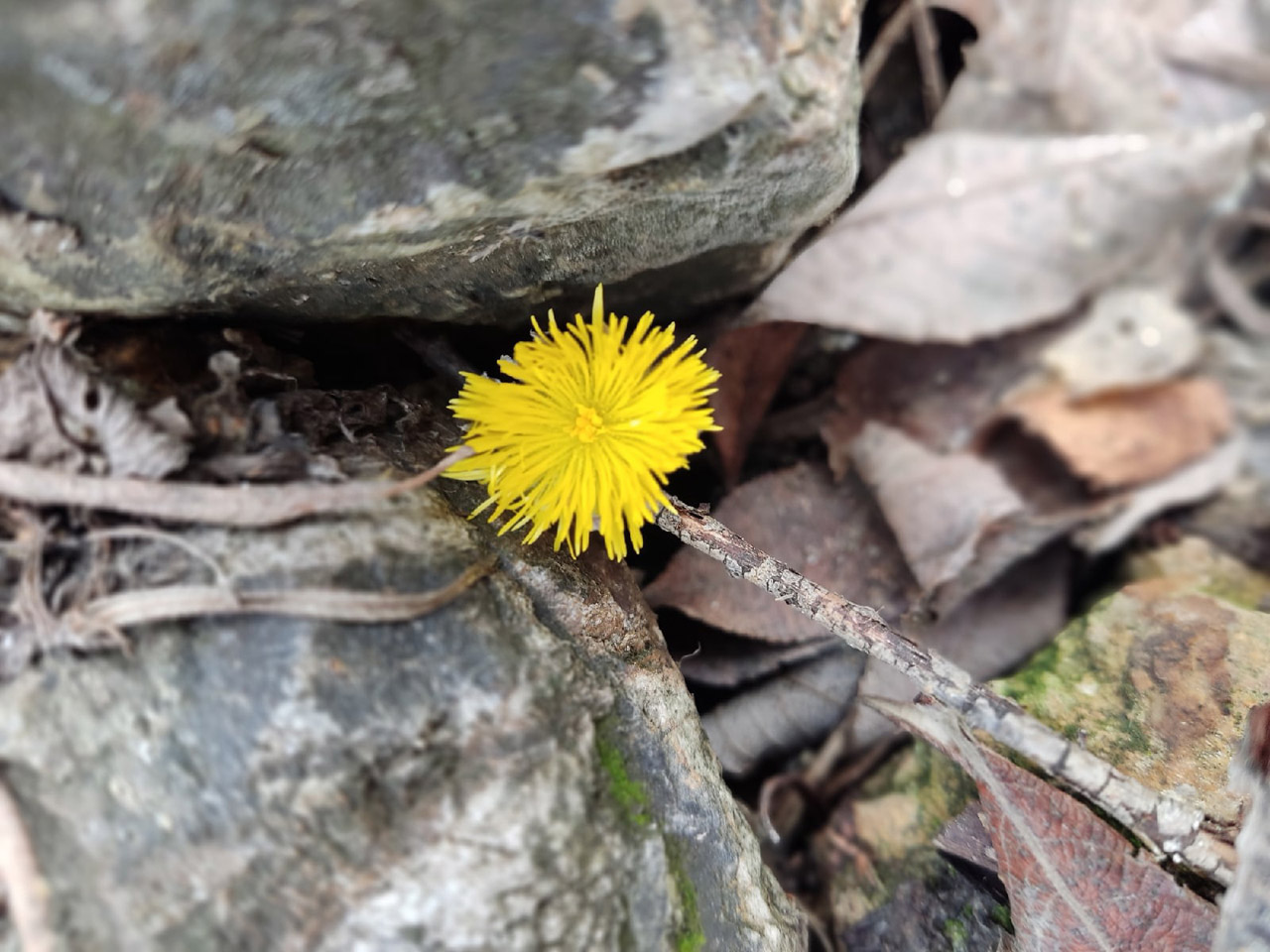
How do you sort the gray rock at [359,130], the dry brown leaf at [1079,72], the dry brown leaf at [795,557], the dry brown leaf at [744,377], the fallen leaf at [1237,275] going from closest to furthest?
the gray rock at [359,130] < the dry brown leaf at [795,557] < the dry brown leaf at [744,377] < the dry brown leaf at [1079,72] < the fallen leaf at [1237,275]

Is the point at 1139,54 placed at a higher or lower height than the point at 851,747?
higher

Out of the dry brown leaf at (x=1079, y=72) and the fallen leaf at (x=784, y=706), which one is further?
the dry brown leaf at (x=1079, y=72)

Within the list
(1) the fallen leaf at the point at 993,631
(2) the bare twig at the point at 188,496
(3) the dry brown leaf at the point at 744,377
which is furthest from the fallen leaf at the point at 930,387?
(2) the bare twig at the point at 188,496

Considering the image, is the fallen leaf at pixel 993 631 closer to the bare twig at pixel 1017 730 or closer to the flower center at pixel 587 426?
the bare twig at pixel 1017 730

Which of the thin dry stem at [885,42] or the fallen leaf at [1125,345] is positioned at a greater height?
the thin dry stem at [885,42]

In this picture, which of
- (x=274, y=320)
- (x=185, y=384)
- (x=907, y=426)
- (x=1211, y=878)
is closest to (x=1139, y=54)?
(x=907, y=426)

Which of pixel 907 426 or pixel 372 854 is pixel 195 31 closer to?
pixel 372 854

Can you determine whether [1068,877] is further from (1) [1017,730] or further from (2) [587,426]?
(2) [587,426]
